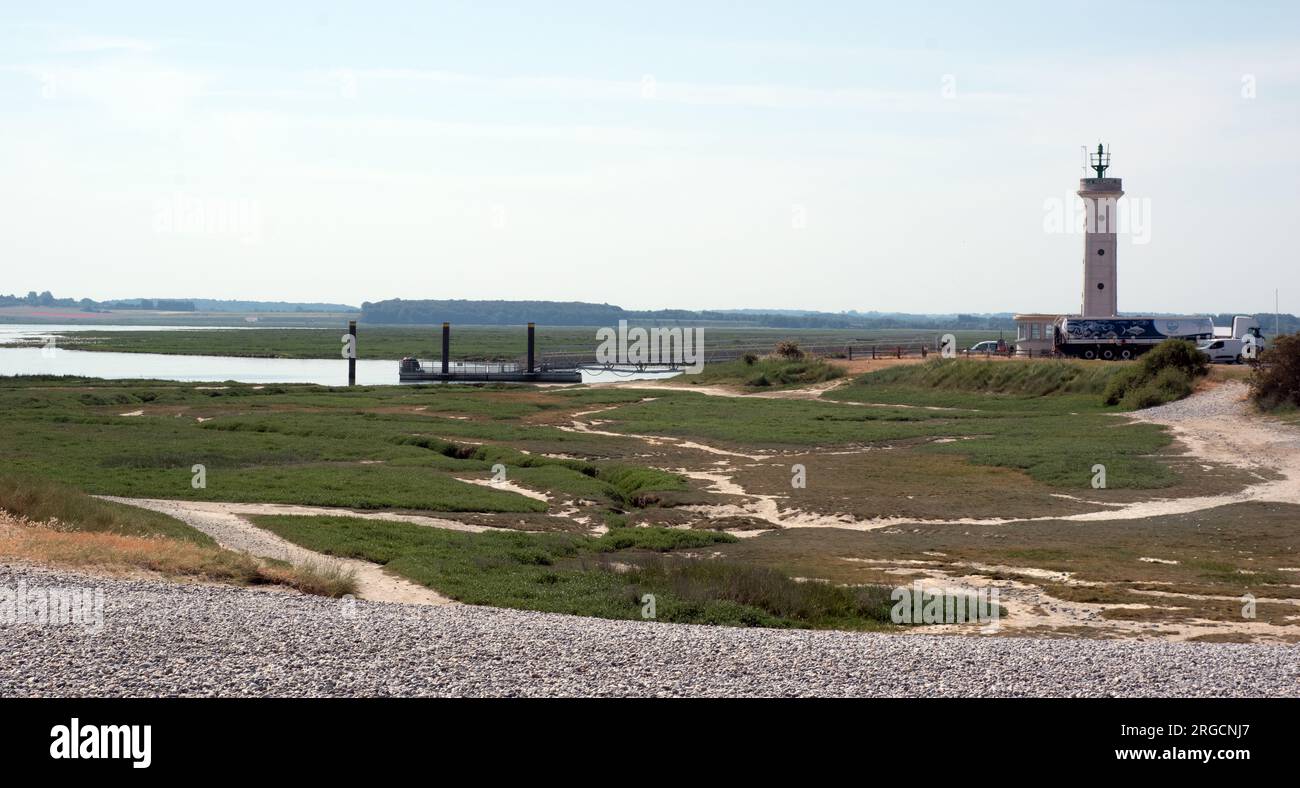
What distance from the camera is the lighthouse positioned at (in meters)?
71.2

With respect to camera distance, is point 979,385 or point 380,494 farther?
point 979,385

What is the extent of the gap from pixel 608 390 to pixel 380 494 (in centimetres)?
4147

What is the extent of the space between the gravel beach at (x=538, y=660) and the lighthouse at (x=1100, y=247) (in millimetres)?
60921

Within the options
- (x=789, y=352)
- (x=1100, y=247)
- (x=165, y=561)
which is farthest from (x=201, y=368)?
(x=165, y=561)

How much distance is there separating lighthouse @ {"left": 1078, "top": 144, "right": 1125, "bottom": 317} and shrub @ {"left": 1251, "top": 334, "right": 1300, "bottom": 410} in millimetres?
23977

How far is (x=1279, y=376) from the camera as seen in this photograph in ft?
151

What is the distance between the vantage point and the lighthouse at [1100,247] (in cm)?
7125

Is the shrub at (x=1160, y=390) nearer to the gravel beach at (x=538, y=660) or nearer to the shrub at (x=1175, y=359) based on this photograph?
the shrub at (x=1175, y=359)

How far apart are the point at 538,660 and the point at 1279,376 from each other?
138ft

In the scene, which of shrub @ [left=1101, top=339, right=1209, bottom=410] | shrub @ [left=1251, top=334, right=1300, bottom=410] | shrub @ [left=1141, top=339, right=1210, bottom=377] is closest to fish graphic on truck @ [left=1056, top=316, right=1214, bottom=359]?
shrub @ [left=1101, top=339, right=1209, bottom=410]
